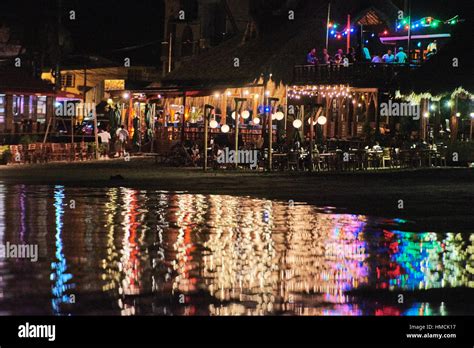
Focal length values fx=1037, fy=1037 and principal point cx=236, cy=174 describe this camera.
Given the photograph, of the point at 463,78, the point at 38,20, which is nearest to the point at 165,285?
the point at 463,78

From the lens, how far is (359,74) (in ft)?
145

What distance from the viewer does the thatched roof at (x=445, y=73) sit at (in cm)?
3909

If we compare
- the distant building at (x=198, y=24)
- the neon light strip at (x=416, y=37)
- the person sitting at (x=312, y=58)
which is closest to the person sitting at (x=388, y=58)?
the neon light strip at (x=416, y=37)

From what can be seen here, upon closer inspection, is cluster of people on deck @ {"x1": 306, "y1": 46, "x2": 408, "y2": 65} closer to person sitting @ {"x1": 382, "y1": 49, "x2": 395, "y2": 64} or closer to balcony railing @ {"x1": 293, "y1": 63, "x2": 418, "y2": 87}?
person sitting @ {"x1": 382, "y1": 49, "x2": 395, "y2": 64}

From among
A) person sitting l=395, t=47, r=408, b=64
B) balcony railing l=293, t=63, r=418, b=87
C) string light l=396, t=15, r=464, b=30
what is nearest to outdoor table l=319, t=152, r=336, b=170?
balcony railing l=293, t=63, r=418, b=87

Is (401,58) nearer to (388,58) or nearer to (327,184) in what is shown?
(388,58)

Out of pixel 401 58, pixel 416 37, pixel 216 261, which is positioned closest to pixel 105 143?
pixel 401 58

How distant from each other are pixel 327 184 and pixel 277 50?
1872 cm

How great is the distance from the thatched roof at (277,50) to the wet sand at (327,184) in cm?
948

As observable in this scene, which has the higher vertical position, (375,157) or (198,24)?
(198,24)

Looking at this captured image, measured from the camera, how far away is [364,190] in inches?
1135
